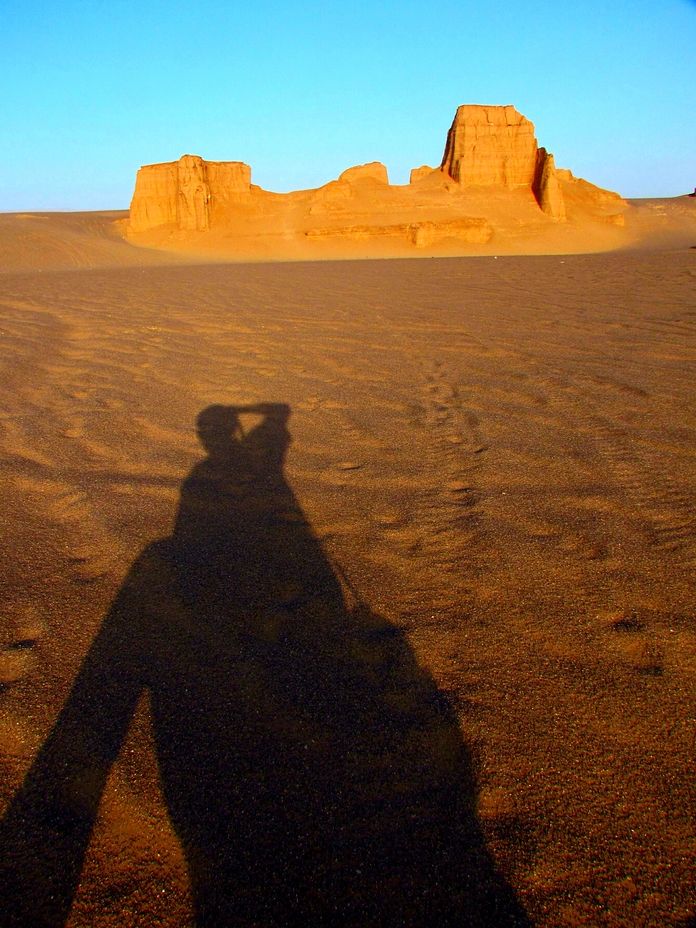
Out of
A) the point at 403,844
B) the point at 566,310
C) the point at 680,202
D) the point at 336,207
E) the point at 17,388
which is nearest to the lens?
the point at 403,844

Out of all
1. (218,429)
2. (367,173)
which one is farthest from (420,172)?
(218,429)

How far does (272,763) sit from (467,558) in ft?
4.37

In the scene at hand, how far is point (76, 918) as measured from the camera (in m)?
1.30

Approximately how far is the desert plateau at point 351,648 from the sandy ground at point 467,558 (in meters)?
0.01

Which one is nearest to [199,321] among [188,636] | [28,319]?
[28,319]

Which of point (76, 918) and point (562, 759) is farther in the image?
point (562, 759)

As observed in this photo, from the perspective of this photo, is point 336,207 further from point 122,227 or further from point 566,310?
point 566,310

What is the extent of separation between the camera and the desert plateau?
1.38 m

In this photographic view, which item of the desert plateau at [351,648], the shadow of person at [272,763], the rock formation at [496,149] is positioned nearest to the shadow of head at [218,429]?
the desert plateau at [351,648]

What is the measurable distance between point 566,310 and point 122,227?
4450 centimetres

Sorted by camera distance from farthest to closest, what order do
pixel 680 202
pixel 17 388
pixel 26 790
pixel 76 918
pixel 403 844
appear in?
pixel 680 202, pixel 17 388, pixel 26 790, pixel 403 844, pixel 76 918

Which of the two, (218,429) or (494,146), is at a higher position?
(494,146)

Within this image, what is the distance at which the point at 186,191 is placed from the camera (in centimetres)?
3841

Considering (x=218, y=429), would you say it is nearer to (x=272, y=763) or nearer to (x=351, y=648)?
(x=351, y=648)
